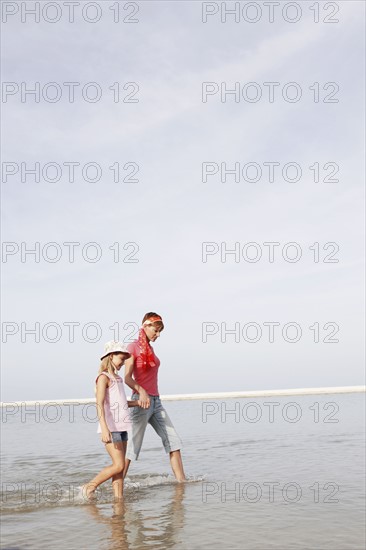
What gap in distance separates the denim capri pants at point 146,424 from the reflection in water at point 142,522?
593mm

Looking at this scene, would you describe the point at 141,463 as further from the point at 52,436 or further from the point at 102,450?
the point at 52,436

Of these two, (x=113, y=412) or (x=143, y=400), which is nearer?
(x=113, y=412)

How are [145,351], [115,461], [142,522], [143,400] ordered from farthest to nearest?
[145,351]
[143,400]
[115,461]
[142,522]

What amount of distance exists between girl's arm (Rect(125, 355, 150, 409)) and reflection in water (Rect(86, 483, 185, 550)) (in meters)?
1.13

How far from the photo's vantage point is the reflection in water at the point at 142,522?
15.5ft

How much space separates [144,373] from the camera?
24.2 feet

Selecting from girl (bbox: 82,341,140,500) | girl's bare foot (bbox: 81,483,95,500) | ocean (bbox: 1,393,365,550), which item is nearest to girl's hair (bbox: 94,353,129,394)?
girl (bbox: 82,341,140,500)

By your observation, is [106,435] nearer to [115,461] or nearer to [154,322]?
[115,461]

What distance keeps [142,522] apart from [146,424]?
2135 millimetres

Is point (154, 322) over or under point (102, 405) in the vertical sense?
over

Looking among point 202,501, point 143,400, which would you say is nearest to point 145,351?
point 143,400

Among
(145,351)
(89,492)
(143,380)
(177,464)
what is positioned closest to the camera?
(89,492)

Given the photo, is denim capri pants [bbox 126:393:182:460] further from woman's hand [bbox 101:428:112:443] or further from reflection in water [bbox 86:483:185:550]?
woman's hand [bbox 101:428:112:443]

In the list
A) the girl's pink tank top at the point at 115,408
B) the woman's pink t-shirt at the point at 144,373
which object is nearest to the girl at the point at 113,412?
the girl's pink tank top at the point at 115,408
